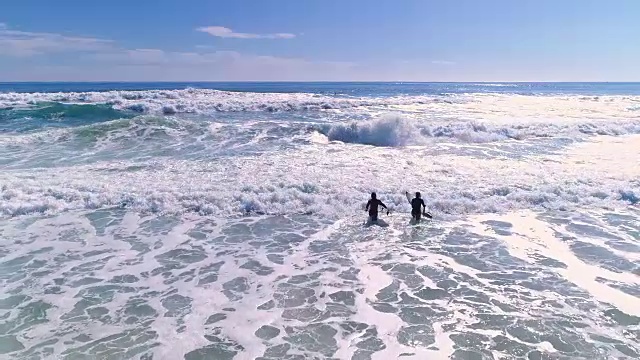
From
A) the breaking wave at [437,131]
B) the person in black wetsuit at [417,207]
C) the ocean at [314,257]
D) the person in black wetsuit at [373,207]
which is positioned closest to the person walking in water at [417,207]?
the person in black wetsuit at [417,207]

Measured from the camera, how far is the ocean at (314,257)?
682cm

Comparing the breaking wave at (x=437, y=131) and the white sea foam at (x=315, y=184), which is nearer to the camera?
the white sea foam at (x=315, y=184)

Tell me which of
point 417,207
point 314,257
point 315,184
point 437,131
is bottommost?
point 314,257

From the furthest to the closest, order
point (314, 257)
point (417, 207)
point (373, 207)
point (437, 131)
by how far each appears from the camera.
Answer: point (437, 131) < point (417, 207) < point (373, 207) < point (314, 257)

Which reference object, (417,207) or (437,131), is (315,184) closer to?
(417,207)

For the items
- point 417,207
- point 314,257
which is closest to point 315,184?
point 417,207

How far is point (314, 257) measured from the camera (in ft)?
32.6

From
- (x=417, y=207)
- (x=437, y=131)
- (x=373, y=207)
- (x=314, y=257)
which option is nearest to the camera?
(x=314, y=257)

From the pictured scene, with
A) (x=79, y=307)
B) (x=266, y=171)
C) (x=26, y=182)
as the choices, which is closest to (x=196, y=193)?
(x=266, y=171)

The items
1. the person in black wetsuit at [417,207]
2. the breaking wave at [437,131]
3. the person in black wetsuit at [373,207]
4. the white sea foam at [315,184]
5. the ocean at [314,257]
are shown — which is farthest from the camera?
the breaking wave at [437,131]

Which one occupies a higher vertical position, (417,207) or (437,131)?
(437,131)

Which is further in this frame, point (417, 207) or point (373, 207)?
point (417, 207)

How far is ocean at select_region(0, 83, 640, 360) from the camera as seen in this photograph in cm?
682

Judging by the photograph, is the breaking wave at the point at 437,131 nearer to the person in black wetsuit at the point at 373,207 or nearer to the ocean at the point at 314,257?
the ocean at the point at 314,257
